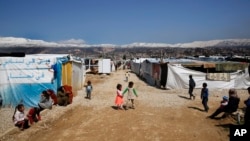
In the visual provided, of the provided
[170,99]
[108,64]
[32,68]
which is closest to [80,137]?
[32,68]

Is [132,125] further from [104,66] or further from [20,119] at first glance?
[104,66]

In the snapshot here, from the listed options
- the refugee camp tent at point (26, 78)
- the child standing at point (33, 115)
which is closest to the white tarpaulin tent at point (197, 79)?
the refugee camp tent at point (26, 78)

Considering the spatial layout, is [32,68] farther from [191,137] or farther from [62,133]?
[191,137]

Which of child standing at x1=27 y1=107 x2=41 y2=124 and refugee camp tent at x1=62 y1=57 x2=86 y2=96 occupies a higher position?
refugee camp tent at x1=62 y1=57 x2=86 y2=96

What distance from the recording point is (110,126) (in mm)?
10078

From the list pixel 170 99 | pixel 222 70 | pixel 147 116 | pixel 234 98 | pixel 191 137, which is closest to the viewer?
pixel 191 137

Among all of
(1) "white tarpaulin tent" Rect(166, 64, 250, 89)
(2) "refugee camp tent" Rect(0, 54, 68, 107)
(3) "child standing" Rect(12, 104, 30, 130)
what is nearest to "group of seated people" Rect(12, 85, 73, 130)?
(3) "child standing" Rect(12, 104, 30, 130)

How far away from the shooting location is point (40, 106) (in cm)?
1272

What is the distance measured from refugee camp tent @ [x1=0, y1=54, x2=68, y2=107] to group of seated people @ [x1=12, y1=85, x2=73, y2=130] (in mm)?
637

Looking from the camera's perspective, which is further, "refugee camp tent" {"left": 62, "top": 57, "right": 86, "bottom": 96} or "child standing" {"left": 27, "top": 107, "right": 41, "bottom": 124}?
"refugee camp tent" {"left": 62, "top": 57, "right": 86, "bottom": 96}

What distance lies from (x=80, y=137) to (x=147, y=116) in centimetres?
356

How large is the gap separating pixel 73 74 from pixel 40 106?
20.8ft

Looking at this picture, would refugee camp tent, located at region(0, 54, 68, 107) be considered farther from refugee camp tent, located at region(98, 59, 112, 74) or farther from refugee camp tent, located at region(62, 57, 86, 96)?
refugee camp tent, located at region(98, 59, 112, 74)

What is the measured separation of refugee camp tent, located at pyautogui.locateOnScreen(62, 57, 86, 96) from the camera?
1679cm
